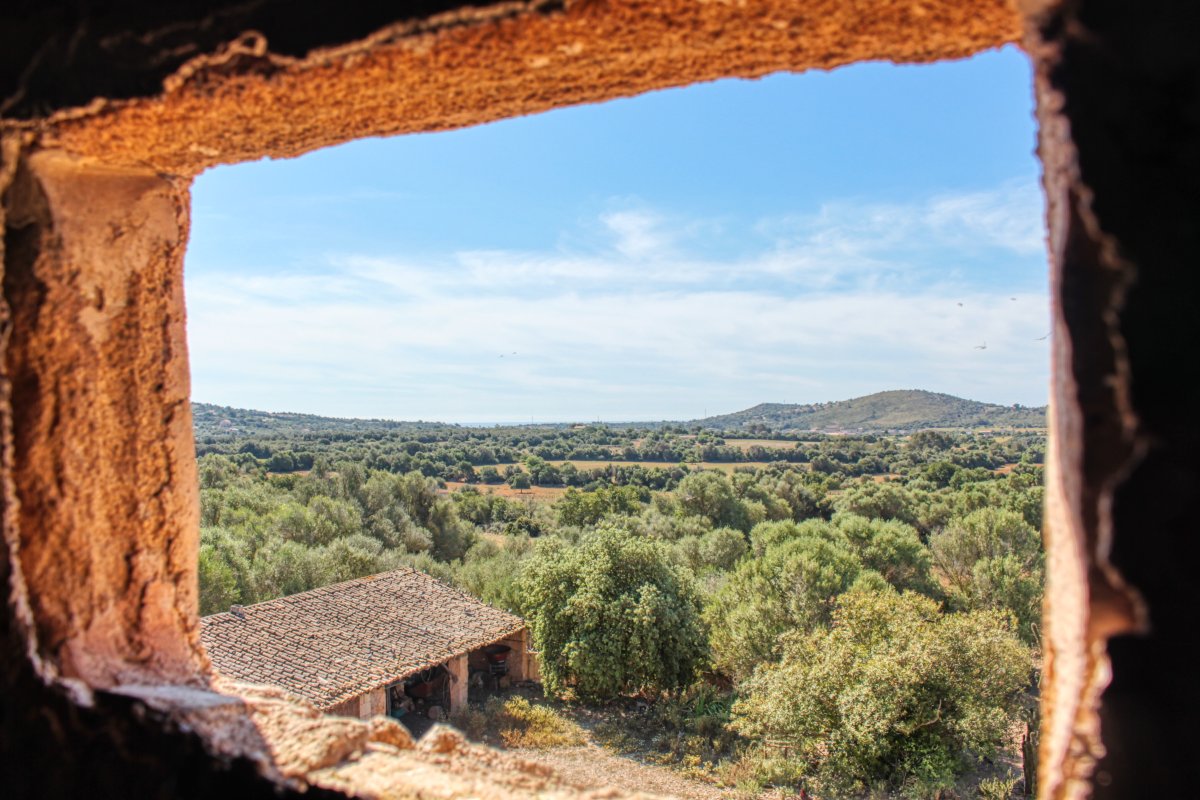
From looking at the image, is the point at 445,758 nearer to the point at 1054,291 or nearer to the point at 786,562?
the point at 1054,291

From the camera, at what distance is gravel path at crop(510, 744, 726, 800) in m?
14.6

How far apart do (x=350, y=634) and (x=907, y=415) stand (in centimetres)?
11018

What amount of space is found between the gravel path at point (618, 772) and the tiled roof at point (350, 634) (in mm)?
3660

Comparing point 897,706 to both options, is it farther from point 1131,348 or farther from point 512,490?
point 512,490

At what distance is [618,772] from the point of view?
1540cm

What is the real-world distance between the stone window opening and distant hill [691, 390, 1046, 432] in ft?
363

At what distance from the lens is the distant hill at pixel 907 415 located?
350 feet

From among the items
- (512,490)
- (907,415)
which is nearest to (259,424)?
(512,490)

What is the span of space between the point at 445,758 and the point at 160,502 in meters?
1.36

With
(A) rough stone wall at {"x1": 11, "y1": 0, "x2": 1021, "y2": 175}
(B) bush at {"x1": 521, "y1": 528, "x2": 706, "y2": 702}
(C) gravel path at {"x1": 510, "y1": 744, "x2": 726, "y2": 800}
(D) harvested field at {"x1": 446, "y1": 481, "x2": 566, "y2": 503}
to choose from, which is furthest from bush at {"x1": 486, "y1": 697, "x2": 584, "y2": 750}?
(D) harvested field at {"x1": 446, "y1": 481, "x2": 566, "y2": 503}

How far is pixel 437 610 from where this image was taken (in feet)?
67.8

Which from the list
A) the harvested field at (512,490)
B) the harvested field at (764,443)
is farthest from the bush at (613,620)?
the harvested field at (764,443)

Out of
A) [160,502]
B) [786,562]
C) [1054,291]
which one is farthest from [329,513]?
[1054,291]

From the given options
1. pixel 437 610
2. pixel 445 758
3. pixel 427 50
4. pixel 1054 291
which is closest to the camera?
pixel 1054 291
